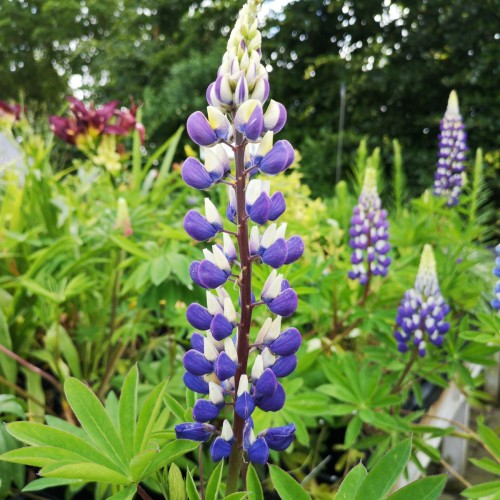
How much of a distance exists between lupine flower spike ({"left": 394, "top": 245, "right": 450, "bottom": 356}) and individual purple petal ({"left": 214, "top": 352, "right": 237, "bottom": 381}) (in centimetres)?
68

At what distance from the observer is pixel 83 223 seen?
5.41 feet

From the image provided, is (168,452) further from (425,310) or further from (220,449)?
Answer: (425,310)

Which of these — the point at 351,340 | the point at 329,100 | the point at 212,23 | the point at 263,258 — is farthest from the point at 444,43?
the point at 263,258

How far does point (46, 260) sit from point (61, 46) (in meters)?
13.9

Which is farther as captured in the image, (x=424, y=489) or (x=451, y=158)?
(x=451, y=158)

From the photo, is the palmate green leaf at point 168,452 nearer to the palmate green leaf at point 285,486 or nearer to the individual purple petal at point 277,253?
the palmate green leaf at point 285,486

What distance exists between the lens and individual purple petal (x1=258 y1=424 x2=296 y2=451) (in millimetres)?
605

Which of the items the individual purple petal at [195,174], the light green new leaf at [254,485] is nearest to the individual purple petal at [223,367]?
the light green new leaf at [254,485]

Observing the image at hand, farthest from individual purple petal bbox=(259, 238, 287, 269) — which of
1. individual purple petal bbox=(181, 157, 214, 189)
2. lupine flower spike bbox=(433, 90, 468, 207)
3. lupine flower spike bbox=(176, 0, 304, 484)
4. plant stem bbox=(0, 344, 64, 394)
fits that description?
lupine flower spike bbox=(433, 90, 468, 207)

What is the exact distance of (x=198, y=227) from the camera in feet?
2.04

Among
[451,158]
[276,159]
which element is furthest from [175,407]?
[451,158]

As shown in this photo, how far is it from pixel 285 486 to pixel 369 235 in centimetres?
95

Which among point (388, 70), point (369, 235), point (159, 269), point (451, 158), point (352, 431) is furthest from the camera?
point (388, 70)

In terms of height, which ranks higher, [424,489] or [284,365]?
[284,365]
